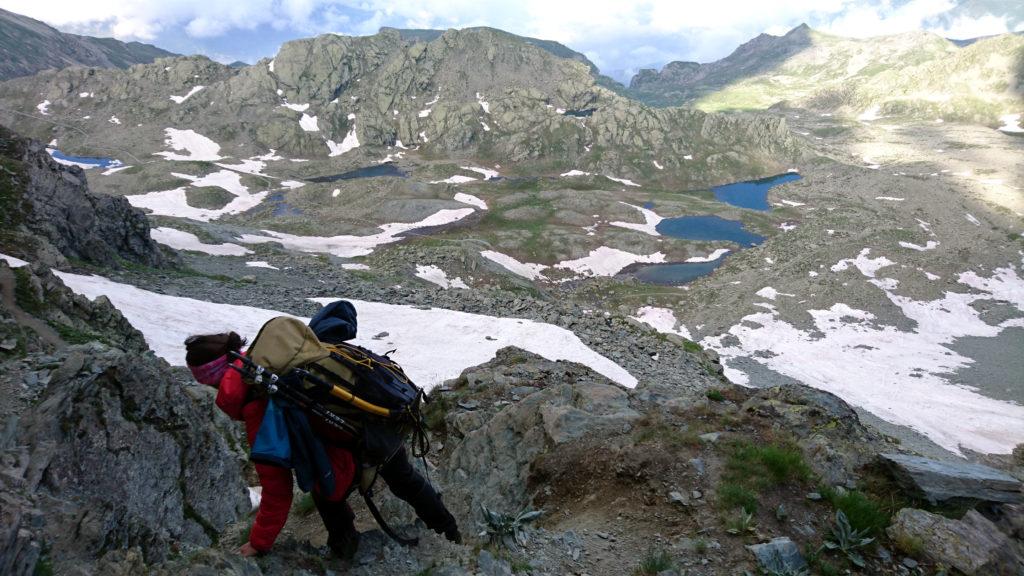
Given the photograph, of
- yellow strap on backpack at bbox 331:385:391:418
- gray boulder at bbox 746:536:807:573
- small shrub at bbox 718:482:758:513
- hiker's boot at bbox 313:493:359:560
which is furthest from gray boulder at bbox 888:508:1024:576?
hiker's boot at bbox 313:493:359:560

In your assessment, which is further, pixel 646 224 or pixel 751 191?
pixel 751 191

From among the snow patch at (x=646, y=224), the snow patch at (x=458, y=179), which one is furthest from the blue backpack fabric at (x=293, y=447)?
the snow patch at (x=458, y=179)

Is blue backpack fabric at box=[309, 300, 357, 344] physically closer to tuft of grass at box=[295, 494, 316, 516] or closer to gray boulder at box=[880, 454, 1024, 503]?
tuft of grass at box=[295, 494, 316, 516]

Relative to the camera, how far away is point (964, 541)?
24.6 ft

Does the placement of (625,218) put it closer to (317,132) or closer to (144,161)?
(317,132)

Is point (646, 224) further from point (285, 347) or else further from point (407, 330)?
point (285, 347)

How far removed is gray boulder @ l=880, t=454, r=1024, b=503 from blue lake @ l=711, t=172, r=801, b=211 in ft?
482

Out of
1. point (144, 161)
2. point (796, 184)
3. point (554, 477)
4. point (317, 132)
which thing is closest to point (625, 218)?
point (796, 184)

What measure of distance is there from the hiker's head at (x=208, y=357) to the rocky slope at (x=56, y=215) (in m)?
24.7

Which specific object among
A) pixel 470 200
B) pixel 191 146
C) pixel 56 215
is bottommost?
pixel 470 200

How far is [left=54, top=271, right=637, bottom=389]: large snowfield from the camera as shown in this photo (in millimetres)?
21734

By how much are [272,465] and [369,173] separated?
181 meters

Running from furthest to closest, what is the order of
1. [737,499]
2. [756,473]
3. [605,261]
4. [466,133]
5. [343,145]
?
1. [343,145]
2. [466,133]
3. [605,261]
4. [756,473]
5. [737,499]

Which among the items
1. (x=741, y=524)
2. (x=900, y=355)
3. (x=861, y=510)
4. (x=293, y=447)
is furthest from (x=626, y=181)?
(x=293, y=447)
